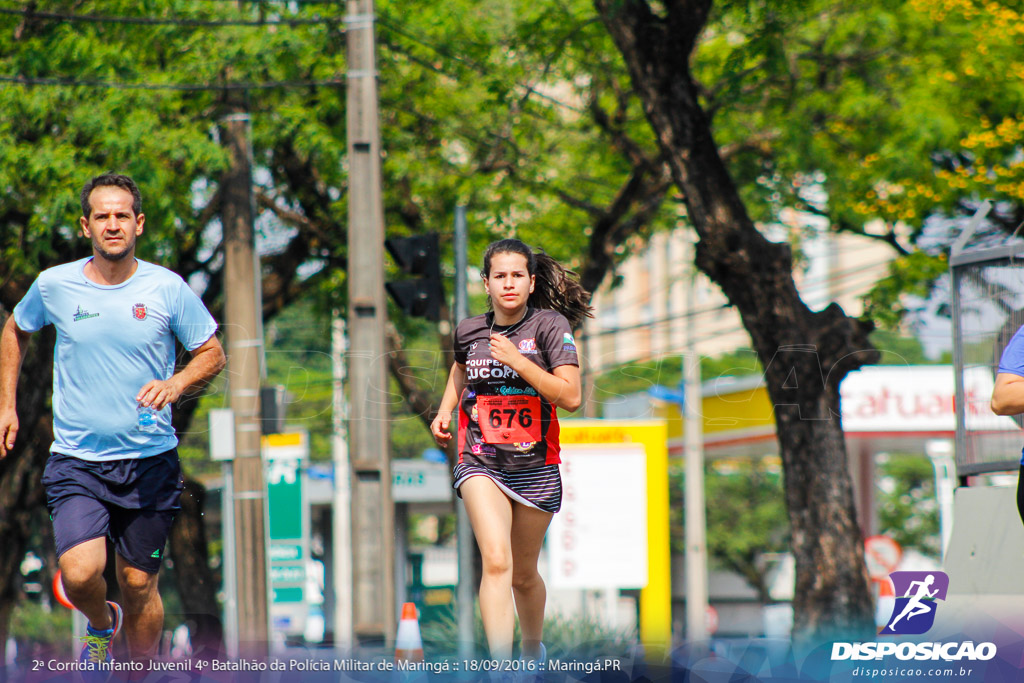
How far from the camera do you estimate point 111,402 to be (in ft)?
15.9

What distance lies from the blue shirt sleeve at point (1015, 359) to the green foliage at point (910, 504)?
39549 mm

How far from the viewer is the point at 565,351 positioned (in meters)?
4.86

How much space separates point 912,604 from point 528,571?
2.23 metres

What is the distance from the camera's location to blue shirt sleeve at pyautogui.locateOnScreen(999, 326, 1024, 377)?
15.1 ft

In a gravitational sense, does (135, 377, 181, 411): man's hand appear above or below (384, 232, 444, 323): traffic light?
below

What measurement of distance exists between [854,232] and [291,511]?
9.02 meters

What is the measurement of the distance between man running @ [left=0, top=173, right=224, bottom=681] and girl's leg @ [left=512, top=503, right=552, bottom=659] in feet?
4.52

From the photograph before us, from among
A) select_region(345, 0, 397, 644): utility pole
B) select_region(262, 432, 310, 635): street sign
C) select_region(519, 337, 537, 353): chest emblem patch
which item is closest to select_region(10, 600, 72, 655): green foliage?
select_region(262, 432, 310, 635): street sign

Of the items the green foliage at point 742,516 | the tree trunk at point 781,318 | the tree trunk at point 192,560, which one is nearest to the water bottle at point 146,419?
the tree trunk at point 781,318

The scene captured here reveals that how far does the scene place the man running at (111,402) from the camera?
4.78 m

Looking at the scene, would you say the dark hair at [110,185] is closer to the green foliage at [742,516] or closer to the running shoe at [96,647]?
the running shoe at [96,647]

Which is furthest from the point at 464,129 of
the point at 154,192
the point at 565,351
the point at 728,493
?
the point at 728,493

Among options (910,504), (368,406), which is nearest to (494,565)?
(368,406)

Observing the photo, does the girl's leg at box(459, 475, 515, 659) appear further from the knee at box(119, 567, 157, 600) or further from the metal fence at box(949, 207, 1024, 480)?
the metal fence at box(949, 207, 1024, 480)
